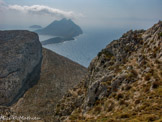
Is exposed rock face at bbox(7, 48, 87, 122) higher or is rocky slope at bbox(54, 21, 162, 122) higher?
rocky slope at bbox(54, 21, 162, 122)

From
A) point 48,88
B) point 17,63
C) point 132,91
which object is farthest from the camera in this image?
point 17,63

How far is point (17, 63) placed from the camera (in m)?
117

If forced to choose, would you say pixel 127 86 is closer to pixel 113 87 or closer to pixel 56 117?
pixel 113 87

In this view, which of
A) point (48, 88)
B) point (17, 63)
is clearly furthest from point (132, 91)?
point (17, 63)

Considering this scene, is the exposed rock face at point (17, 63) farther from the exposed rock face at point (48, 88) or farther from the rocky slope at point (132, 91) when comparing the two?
the rocky slope at point (132, 91)

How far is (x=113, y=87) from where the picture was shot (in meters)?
30.0

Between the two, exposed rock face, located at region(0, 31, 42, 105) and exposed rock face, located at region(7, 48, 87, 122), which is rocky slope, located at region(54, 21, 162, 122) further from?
exposed rock face, located at region(0, 31, 42, 105)

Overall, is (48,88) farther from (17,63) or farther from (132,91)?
(132,91)

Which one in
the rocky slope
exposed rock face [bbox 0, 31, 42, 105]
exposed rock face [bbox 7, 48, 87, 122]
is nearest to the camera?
the rocky slope

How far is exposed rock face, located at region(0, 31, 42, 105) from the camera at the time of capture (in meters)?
99.8

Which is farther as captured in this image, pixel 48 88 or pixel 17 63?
pixel 17 63

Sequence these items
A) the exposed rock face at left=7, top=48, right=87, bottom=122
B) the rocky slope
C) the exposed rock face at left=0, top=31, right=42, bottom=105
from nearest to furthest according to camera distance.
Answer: the rocky slope < the exposed rock face at left=7, top=48, right=87, bottom=122 < the exposed rock face at left=0, top=31, right=42, bottom=105

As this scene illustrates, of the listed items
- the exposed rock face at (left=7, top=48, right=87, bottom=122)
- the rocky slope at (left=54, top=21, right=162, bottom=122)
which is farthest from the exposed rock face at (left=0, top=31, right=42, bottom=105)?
the rocky slope at (left=54, top=21, right=162, bottom=122)

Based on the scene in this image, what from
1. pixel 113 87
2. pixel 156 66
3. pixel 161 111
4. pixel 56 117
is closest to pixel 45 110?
pixel 56 117
